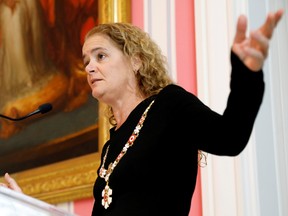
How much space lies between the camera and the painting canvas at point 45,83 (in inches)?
151

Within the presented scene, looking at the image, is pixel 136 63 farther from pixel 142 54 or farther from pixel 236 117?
pixel 236 117

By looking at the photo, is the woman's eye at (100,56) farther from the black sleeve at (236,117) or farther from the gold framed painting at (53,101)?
the gold framed painting at (53,101)

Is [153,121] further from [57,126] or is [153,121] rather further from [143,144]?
[57,126]

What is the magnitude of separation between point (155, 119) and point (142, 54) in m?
0.41

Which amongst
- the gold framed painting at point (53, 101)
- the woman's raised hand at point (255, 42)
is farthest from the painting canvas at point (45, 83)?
the woman's raised hand at point (255, 42)

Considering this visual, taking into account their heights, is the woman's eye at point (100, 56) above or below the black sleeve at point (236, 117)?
above

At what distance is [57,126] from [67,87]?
0.24 m

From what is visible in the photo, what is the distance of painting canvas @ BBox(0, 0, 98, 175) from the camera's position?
385 centimetres

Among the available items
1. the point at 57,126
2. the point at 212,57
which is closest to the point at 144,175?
the point at 212,57

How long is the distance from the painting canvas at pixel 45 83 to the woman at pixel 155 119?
134cm

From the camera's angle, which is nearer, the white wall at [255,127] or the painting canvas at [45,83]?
the white wall at [255,127]

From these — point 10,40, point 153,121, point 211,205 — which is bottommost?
point 211,205

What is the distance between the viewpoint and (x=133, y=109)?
2.28 m

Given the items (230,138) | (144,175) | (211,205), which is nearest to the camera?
(230,138)
